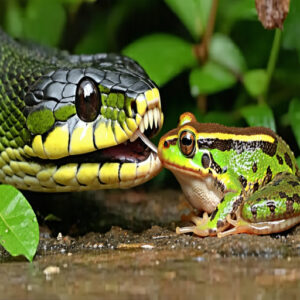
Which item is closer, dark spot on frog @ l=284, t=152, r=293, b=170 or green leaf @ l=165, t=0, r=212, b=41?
dark spot on frog @ l=284, t=152, r=293, b=170

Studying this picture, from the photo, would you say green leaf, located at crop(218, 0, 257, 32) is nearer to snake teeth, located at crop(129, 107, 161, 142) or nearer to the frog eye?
snake teeth, located at crop(129, 107, 161, 142)

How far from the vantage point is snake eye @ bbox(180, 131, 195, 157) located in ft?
10.0

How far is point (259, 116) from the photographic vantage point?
426cm

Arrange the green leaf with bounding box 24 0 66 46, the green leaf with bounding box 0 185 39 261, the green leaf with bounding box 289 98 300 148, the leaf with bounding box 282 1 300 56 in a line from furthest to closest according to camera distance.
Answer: the green leaf with bounding box 24 0 66 46 < the leaf with bounding box 282 1 300 56 < the green leaf with bounding box 289 98 300 148 < the green leaf with bounding box 0 185 39 261

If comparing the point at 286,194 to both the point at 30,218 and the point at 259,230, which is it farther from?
the point at 30,218

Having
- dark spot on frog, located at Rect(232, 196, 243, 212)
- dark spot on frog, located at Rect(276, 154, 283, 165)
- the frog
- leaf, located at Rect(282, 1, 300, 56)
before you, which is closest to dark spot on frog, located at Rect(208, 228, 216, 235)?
the frog

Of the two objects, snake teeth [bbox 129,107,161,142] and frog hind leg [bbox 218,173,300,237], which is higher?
snake teeth [bbox 129,107,161,142]

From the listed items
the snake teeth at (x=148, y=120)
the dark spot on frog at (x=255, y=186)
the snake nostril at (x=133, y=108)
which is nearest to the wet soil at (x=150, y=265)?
the dark spot on frog at (x=255, y=186)

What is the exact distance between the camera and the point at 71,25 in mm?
6551

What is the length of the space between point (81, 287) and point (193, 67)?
2873 millimetres

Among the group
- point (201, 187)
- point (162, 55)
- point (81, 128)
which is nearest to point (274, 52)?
point (162, 55)

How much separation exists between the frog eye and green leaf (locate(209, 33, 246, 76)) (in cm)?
184

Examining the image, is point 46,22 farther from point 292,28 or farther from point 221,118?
point 292,28

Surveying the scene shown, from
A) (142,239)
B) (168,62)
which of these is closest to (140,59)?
(168,62)
